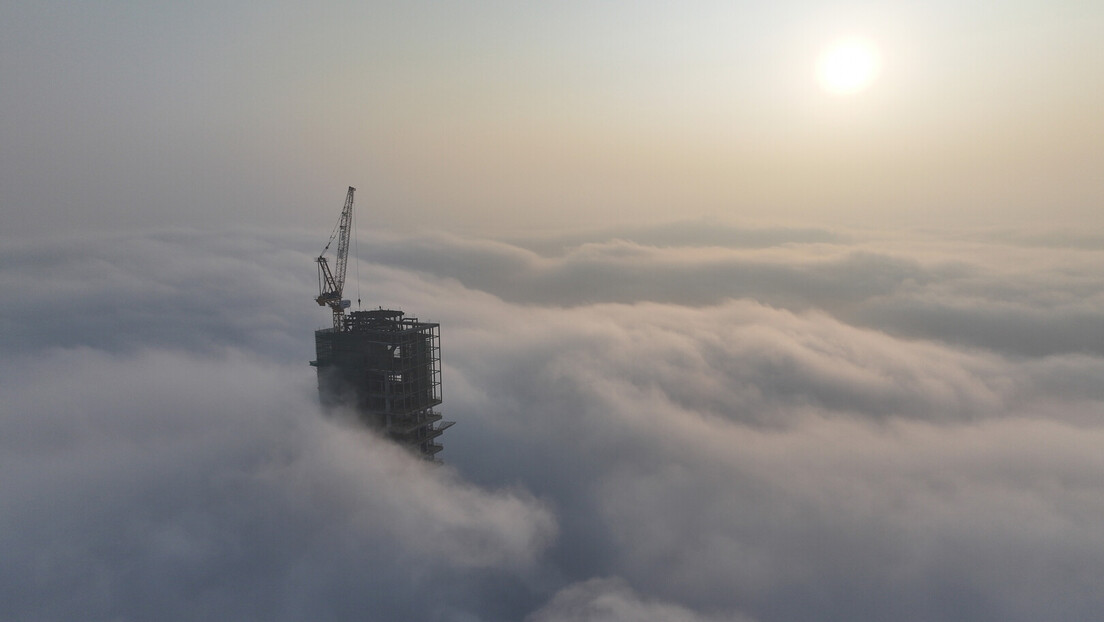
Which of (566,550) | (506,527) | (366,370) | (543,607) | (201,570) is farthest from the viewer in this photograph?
(566,550)

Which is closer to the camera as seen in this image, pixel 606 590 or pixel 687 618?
pixel 687 618

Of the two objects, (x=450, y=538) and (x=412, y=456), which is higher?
(x=412, y=456)

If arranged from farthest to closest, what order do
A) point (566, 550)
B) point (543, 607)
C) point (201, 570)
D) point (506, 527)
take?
point (566, 550)
point (506, 527)
point (543, 607)
point (201, 570)

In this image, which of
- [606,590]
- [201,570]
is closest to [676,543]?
[606,590]

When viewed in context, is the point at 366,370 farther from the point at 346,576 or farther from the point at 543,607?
the point at 543,607
